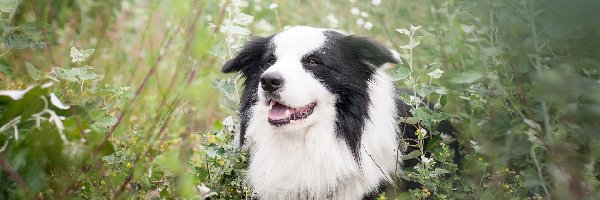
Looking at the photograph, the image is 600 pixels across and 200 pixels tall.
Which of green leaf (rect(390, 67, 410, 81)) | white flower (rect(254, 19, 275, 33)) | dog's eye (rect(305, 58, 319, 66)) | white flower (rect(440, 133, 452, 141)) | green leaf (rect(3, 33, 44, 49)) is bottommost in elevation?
white flower (rect(254, 19, 275, 33))

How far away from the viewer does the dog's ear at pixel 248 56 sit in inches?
137

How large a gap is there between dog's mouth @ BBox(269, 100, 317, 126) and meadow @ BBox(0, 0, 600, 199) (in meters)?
0.37

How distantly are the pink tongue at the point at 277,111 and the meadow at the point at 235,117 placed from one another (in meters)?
0.37

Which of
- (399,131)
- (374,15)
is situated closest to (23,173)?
(399,131)

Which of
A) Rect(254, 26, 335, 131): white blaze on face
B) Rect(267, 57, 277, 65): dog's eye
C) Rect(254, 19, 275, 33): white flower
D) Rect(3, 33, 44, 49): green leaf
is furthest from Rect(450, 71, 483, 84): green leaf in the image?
Rect(254, 19, 275, 33): white flower

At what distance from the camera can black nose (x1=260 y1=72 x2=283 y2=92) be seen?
295cm

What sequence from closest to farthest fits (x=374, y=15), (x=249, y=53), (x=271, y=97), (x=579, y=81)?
(x=579, y=81) < (x=271, y=97) < (x=249, y=53) < (x=374, y=15)

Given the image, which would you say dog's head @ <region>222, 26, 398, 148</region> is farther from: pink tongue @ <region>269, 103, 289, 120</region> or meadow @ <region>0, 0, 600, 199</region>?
meadow @ <region>0, 0, 600, 199</region>

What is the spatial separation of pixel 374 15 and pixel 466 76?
3332mm

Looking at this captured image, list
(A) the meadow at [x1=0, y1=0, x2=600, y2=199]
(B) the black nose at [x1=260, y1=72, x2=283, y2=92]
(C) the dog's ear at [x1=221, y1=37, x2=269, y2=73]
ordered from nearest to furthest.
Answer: (A) the meadow at [x1=0, y1=0, x2=600, y2=199] → (B) the black nose at [x1=260, y1=72, x2=283, y2=92] → (C) the dog's ear at [x1=221, y1=37, x2=269, y2=73]

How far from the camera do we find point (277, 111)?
3.15 meters

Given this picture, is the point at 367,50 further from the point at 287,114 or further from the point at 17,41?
the point at 17,41

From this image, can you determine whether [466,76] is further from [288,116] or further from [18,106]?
[18,106]

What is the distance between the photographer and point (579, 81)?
1.80 meters
